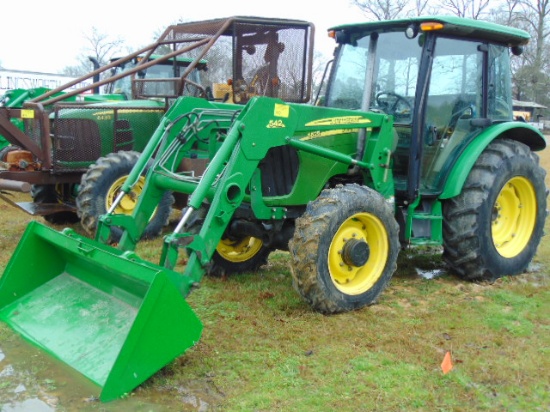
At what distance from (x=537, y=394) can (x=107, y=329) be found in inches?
103

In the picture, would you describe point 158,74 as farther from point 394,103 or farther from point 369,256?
point 369,256

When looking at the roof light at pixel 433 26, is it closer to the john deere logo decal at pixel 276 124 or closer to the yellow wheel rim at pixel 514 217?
the john deere logo decal at pixel 276 124

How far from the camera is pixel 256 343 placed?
14.2 feet

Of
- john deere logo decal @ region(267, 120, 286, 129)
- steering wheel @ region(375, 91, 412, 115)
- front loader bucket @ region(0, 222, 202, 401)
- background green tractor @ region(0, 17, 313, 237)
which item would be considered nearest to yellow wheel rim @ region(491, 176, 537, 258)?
steering wheel @ region(375, 91, 412, 115)

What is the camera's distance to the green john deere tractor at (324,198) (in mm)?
4016

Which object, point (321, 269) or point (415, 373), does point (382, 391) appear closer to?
point (415, 373)

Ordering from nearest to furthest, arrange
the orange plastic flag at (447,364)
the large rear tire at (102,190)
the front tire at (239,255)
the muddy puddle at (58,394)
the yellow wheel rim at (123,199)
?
the muddy puddle at (58,394) < the orange plastic flag at (447,364) < the front tire at (239,255) < the large rear tire at (102,190) < the yellow wheel rim at (123,199)

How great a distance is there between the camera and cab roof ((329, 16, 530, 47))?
209 inches

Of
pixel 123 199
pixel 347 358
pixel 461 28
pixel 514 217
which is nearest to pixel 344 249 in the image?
pixel 347 358

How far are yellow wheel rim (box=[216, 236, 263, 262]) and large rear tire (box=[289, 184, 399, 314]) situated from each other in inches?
50.9

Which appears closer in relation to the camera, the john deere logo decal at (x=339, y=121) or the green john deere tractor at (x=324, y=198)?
the green john deere tractor at (x=324, y=198)

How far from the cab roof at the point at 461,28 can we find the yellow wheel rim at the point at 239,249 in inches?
86.4

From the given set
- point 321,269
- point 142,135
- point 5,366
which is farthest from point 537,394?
point 142,135

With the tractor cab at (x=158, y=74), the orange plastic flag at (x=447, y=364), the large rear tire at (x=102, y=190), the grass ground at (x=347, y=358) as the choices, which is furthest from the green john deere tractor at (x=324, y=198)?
the tractor cab at (x=158, y=74)
